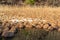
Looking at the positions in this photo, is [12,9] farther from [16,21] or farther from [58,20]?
[58,20]

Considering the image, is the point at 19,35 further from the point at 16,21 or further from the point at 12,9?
the point at 12,9

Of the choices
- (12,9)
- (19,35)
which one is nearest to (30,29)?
(19,35)

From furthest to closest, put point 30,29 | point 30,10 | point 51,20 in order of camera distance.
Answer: point 30,10, point 51,20, point 30,29

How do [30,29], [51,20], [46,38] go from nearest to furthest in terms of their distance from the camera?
[46,38]
[30,29]
[51,20]

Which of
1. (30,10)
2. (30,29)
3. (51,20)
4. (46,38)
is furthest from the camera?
(30,10)

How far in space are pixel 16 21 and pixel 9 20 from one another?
0.48 m

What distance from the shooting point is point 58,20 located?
1911 centimetres

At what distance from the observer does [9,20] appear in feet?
61.7

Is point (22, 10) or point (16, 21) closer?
point (16, 21)

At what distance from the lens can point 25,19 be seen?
19.1m

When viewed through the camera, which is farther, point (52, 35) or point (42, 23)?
point (42, 23)

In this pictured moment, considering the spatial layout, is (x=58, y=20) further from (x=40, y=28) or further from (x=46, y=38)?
(x=46, y=38)

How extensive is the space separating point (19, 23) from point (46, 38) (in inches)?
133

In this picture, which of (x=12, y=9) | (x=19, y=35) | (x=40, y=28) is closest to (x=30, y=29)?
(x=40, y=28)
